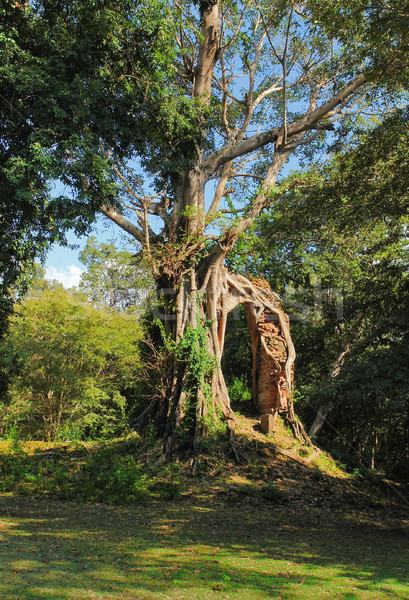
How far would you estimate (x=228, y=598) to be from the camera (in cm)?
362

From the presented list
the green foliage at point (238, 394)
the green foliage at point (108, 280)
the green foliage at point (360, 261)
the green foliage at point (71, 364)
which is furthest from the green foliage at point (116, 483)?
the green foliage at point (108, 280)

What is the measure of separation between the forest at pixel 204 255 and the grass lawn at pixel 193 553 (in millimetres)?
74

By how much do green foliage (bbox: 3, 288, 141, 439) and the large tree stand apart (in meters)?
5.03

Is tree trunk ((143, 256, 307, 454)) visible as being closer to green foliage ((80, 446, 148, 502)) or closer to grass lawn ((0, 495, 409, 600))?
green foliage ((80, 446, 148, 502))

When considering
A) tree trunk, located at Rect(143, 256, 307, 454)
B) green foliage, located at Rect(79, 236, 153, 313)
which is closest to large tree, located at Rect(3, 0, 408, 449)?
tree trunk, located at Rect(143, 256, 307, 454)

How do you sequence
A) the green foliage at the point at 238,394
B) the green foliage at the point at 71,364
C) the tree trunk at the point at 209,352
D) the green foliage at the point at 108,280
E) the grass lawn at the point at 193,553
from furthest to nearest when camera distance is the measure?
1. the green foliage at the point at 108,280
2. the green foliage at the point at 71,364
3. the green foliage at the point at 238,394
4. the tree trunk at the point at 209,352
5. the grass lawn at the point at 193,553

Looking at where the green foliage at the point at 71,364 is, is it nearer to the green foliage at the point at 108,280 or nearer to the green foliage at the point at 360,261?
the green foliage at the point at 360,261

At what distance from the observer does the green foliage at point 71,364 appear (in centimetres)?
1620

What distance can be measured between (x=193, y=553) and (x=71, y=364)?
40.7ft

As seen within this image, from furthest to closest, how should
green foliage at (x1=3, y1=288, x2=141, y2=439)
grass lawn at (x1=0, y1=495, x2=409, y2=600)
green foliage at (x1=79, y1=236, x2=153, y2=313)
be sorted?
1. green foliage at (x1=79, y1=236, x2=153, y2=313)
2. green foliage at (x1=3, y1=288, x2=141, y2=439)
3. grass lawn at (x1=0, y1=495, x2=409, y2=600)

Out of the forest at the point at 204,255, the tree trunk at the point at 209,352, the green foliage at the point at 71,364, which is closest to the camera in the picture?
the forest at the point at 204,255

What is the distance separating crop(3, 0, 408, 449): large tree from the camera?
772 centimetres

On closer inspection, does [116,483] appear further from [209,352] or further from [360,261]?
[360,261]

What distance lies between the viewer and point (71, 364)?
16641 millimetres
